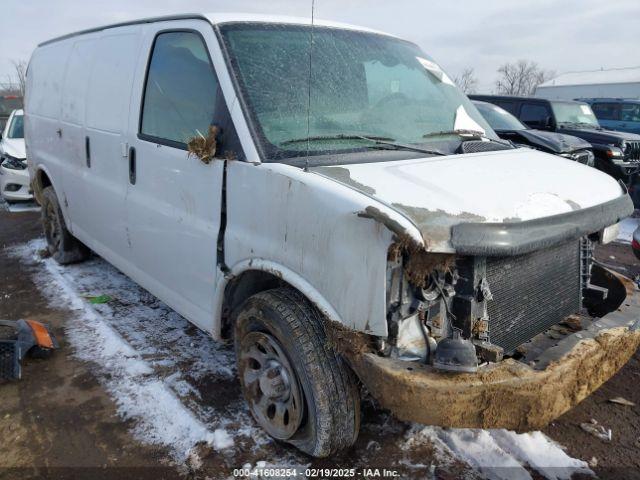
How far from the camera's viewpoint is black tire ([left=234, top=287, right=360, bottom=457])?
7.76ft

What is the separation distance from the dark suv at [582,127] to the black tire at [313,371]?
8738 mm

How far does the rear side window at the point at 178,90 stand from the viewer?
292cm

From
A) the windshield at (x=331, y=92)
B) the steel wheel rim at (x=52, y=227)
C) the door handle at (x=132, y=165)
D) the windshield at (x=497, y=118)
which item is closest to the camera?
the windshield at (x=331, y=92)

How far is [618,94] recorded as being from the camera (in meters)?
41.3

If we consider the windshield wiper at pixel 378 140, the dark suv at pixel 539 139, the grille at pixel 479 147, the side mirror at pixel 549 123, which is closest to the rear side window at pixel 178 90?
the windshield wiper at pixel 378 140

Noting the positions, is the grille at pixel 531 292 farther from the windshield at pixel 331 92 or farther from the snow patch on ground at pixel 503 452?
the windshield at pixel 331 92

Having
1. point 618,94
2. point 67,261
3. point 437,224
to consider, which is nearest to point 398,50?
point 437,224

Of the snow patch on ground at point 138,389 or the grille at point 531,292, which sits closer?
the grille at point 531,292

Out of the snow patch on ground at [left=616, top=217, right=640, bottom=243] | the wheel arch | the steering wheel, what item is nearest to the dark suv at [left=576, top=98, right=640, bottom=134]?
the snow patch on ground at [left=616, top=217, right=640, bottom=243]

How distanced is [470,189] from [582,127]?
33.7 ft

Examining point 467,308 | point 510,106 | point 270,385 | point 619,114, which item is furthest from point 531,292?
point 619,114

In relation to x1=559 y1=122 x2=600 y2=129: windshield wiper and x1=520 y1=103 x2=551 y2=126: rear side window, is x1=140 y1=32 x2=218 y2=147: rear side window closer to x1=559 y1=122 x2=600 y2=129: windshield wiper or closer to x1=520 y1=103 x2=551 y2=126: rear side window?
x1=520 y1=103 x2=551 y2=126: rear side window

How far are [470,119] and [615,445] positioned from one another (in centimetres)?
211

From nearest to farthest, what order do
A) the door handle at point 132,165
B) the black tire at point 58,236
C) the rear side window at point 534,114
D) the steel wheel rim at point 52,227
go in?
1. the door handle at point 132,165
2. the black tire at point 58,236
3. the steel wheel rim at point 52,227
4. the rear side window at point 534,114
